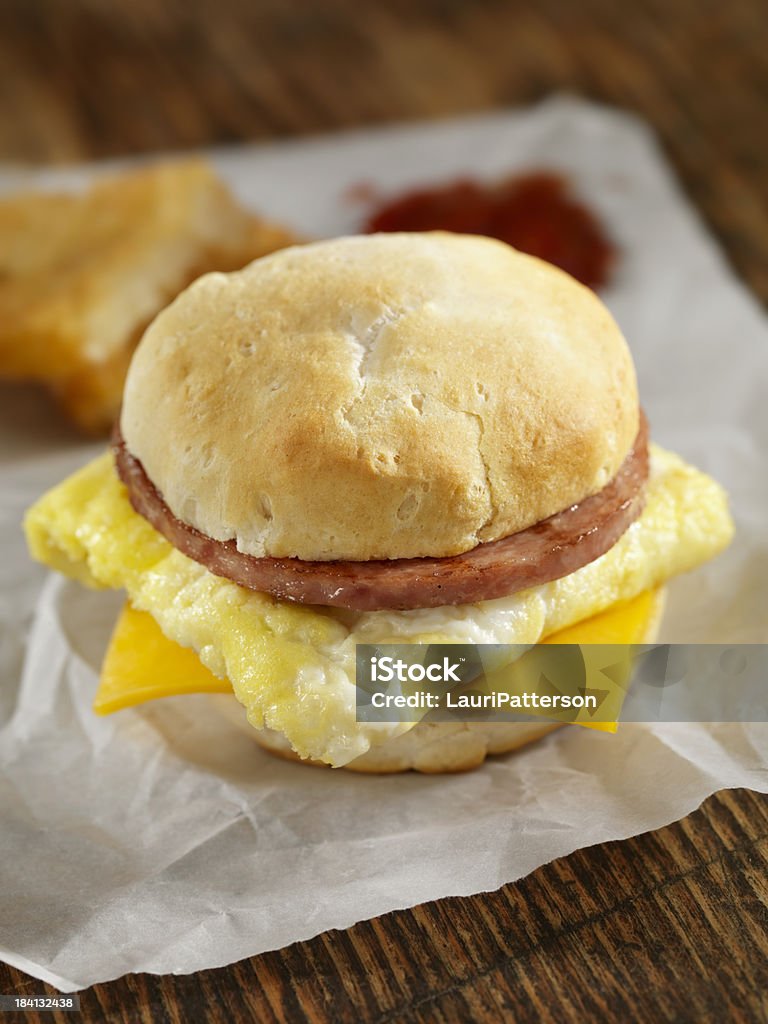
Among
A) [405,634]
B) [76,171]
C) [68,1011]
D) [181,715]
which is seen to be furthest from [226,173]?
[68,1011]

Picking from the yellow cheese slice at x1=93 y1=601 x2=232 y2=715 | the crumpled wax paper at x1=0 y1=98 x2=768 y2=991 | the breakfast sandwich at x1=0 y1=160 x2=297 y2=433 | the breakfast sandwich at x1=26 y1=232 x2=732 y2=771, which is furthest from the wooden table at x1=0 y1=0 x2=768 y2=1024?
the breakfast sandwich at x1=0 y1=160 x2=297 y2=433

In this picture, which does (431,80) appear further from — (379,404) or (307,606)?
(307,606)


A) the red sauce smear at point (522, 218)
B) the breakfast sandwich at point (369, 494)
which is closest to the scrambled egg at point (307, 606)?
the breakfast sandwich at point (369, 494)

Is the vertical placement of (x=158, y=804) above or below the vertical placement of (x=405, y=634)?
below

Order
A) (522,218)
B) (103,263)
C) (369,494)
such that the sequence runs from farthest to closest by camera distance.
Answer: (522,218), (103,263), (369,494)

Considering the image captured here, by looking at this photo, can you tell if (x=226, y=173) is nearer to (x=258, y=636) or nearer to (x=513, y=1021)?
(x=258, y=636)

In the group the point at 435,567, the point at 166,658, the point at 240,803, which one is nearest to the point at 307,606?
the point at 435,567
